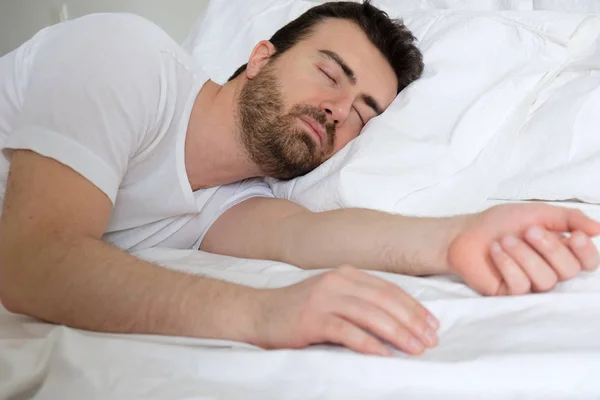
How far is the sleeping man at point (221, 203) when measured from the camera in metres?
0.67

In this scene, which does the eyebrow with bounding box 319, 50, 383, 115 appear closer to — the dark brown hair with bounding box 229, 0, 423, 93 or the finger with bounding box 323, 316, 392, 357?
the dark brown hair with bounding box 229, 0, 423, 93

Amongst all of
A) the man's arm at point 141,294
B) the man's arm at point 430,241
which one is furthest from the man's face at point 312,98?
the man's arm at point 141,294

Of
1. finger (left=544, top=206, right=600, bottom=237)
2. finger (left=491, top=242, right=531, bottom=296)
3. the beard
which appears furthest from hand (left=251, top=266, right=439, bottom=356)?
the beard

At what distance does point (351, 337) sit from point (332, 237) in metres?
0.36

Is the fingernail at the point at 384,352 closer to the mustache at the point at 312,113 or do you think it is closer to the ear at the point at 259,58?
the mustache at the point at 312,113

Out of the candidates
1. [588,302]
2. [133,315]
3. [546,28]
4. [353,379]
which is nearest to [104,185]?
[133,315]

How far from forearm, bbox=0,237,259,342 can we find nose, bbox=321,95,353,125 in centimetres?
53

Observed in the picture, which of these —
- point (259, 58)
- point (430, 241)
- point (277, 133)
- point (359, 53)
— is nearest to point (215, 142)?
point (277, 133)

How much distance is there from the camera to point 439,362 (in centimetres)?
56

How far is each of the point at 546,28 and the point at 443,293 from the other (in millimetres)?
720

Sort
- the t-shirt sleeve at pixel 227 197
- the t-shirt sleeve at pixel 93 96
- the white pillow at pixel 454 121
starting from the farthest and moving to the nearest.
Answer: the t-shirt sleeve at pixel 227 197 → the white pillow at pixel 454 121 → the t-shirt sleeve at pixel 93 96

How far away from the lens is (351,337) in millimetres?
611

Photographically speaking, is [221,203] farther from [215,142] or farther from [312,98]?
[312,98]

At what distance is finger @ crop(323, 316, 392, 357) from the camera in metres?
0.60
